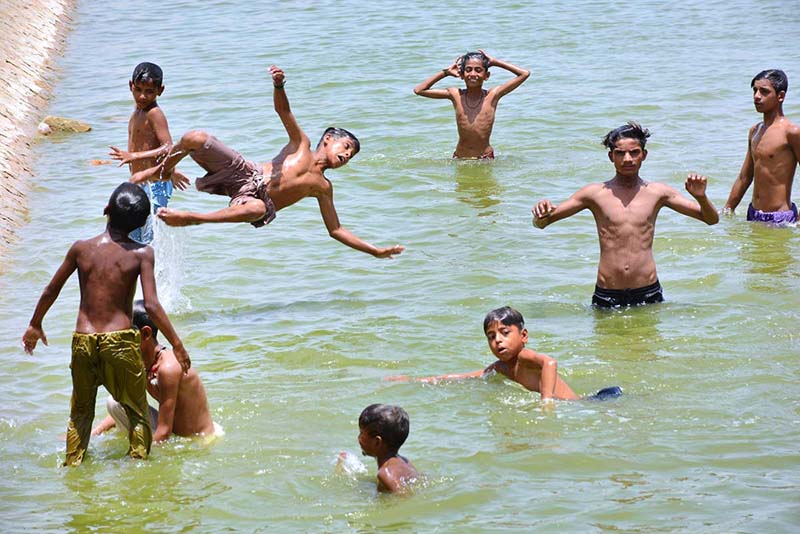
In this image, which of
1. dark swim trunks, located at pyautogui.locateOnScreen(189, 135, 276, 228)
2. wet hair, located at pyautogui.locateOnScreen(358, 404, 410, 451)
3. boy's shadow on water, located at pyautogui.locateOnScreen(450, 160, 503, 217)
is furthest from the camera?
boy's shadow on water, located at pyautogui.locateOnScreen(450, 160, 503, 217)

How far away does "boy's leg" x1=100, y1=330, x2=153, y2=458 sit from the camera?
6297mm

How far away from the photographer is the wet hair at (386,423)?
6.10 meters

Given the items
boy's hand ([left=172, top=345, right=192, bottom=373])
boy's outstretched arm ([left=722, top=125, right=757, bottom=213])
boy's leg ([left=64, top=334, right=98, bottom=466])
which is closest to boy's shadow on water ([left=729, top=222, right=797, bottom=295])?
boy's outstretched arm ([left=722, top=125, right=757, bottom=213])

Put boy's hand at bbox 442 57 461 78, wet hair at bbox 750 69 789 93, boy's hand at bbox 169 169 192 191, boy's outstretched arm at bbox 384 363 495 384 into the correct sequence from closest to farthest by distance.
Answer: boy's outstretched arm at bbox 384 363 495 384 < boy's hand at bbox 169 169 192 191 < wet hair at bbox 750 69 789 93 < boy's hand at bbox 442 57 461 78

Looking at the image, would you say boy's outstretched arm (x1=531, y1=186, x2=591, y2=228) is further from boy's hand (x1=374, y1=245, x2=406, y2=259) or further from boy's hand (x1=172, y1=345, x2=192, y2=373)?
boy's hand (x1=172, y1=345, x2=192, y2=373)

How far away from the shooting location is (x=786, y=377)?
7.64 meters

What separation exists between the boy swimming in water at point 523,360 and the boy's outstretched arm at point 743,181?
13.0ft

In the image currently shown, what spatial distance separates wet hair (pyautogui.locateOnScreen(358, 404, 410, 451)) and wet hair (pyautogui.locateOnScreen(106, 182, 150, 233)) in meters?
1.47

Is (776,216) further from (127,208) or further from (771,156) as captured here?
(127,208)

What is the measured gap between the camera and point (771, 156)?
1049cm

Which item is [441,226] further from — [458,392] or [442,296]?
[458,392]

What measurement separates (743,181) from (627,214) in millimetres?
2600

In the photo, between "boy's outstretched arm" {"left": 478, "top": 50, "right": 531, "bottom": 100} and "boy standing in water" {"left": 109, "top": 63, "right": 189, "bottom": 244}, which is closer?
"boy standing in water" {"left": 109, "top": 63, "right": 189, "bottom": 244}

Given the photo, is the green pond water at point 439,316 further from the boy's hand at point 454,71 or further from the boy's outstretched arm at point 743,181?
the boy's hand at point 454,71
